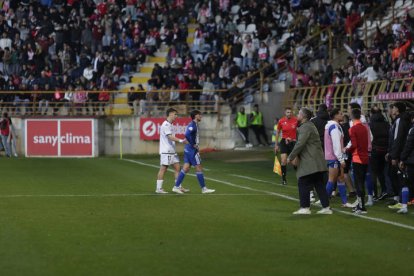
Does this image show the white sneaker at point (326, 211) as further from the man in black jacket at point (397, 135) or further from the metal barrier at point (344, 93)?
the metal barrier at point (344, 93)

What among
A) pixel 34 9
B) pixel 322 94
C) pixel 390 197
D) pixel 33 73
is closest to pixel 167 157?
pixel 390 197

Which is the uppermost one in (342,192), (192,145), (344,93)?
(344,93)

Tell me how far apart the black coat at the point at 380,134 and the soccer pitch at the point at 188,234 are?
1.37m

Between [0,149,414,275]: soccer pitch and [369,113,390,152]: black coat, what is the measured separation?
1.37 metres

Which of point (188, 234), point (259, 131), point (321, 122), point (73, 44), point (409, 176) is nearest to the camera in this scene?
point (188, 234)

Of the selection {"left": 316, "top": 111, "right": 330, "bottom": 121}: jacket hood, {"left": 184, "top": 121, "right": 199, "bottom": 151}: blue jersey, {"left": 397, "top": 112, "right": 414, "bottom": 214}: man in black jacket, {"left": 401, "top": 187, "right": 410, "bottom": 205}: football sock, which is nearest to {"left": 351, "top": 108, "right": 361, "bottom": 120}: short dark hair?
{"left": 397, "top": 112, "right": 414, "bottom": 214}: man in black jacket

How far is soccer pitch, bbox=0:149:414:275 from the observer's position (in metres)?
11.3

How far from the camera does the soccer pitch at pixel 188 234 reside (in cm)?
1130

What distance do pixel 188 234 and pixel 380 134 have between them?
6715 mm

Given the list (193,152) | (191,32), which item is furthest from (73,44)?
(193,152)

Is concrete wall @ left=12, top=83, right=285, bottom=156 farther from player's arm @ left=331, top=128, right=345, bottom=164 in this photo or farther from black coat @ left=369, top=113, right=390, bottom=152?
player's arm @ left=331, top=128, right=345, bottom=164

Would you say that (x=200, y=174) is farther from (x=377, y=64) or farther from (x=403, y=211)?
(x=377, y=64)

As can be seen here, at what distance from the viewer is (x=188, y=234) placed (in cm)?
1388

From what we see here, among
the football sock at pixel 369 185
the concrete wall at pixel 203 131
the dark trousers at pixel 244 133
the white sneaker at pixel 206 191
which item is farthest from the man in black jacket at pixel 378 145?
the concrete wall at pixel 203 131
